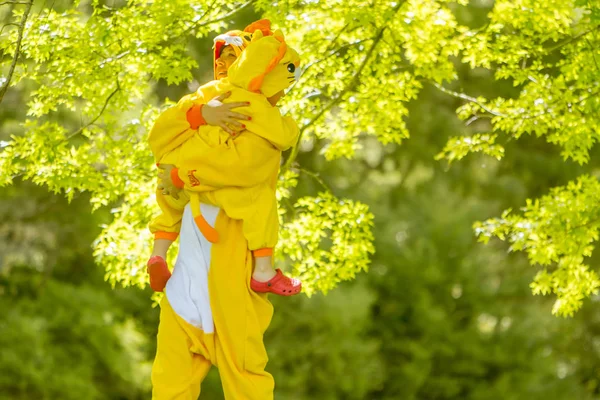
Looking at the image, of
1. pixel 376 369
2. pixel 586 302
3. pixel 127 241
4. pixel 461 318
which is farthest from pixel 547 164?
pixel 127 241

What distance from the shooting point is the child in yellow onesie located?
10.7 ft

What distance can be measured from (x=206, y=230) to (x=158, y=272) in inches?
9.1

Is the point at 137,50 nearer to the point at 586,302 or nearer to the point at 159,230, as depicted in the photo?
the point at 159,230

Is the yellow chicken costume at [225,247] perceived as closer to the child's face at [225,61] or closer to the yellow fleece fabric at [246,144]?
the yellow fleece fabric at [246,144]

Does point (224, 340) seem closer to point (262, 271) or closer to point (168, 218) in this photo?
point (262, 271)

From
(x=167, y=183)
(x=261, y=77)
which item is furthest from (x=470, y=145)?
(x=167, y=183)

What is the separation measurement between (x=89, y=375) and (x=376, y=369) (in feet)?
10.5

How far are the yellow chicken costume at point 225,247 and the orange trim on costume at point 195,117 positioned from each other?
17 millimetres

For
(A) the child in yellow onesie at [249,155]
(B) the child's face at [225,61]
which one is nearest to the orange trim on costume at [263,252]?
(A) the child in yellow onesie at [249,155]

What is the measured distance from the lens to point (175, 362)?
326 centimetres

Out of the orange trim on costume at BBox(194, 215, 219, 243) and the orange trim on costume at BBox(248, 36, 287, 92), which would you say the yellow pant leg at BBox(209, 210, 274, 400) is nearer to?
the orange trim on costume at BBox(194, 215, 219, 243)

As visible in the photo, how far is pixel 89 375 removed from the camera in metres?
11.0

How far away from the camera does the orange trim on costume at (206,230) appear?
3262 millimetres

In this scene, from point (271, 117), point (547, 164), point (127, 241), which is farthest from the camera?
point (547, 164)
